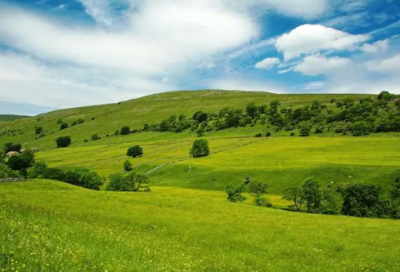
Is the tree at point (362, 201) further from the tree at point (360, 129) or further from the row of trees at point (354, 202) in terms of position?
the tree at point (360, 129)

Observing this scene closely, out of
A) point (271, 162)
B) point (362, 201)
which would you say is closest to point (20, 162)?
point (271, 162)

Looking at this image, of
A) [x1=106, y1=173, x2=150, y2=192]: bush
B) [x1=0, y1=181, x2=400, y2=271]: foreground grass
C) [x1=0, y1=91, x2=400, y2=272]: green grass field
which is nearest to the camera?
[x1=0, y1=181, x2=400, y2=271]: foreground grass

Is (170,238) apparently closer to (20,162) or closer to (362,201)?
(362,201)

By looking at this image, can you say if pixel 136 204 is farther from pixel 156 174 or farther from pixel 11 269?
pixel 156 174

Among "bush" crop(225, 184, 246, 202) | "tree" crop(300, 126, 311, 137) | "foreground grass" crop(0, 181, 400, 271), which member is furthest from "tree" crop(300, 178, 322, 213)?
"tree" crop(300, 126, 311, 137)

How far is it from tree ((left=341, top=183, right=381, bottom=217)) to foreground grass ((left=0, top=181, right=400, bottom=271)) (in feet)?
118

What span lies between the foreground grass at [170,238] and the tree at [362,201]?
3609cm

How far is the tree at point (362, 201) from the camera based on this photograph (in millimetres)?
67938

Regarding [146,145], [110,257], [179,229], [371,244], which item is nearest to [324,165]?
[371,244]

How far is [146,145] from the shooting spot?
609 ft

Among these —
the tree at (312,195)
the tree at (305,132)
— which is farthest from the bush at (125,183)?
the tree at (305,132)

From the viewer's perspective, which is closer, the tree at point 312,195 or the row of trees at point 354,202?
the row of trees at point 354,202

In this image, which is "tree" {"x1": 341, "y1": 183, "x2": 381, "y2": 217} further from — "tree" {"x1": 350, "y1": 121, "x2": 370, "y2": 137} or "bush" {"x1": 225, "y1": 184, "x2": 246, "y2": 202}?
"tree" {"x1": 350, "y1": 121, "x2": 370, "y2": 137}

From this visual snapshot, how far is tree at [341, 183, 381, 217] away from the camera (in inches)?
2675
